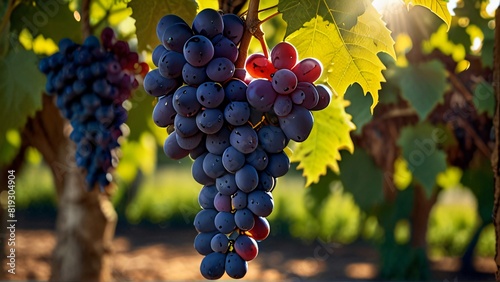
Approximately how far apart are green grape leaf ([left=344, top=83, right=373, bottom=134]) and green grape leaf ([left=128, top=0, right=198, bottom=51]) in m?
0.70

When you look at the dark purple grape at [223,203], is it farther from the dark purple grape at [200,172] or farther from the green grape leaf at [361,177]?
the green grape leaf at [361,177]

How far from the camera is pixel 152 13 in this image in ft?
3.73

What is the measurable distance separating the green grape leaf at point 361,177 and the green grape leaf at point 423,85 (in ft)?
2.01

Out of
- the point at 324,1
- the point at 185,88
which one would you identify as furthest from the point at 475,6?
the point at 185,88

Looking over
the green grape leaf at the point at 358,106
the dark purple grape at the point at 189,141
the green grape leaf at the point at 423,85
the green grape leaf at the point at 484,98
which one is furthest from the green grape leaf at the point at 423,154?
the dark purple grape at the point at 189,141

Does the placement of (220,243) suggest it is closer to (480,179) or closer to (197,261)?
(480,179)

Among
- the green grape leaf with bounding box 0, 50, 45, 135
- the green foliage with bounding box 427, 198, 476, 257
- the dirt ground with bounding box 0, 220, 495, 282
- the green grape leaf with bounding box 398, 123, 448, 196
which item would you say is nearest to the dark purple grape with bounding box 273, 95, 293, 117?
the green grape leaf with bounding box 0, 50, 45, 135

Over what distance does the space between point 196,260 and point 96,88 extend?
4.77 metres

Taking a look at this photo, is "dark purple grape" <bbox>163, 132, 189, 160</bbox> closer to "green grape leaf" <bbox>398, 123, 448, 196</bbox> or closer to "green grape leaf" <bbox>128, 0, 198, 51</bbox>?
"green grape leaf" <bbox>128, 0, 198, 51</bbox>

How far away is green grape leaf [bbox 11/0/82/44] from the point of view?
1419 millimetres

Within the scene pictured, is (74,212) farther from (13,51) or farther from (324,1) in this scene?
(324,1)

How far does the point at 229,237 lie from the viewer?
32.4 inches

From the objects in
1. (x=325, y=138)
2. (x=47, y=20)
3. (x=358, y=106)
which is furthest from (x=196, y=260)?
(x=325, y=138)

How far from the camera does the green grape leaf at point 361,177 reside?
8.57ft
